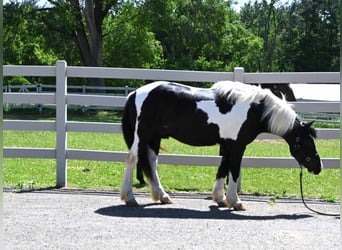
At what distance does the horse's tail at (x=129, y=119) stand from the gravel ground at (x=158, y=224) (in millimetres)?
772

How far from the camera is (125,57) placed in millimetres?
34875

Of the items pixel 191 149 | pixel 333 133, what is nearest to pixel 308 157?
pixel 333 133

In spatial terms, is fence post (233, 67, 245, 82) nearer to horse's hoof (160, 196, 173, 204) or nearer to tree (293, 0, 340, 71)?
horse's hoof (160, 196, 173, 204)

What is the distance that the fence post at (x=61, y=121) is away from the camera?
7988 mm

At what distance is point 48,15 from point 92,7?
8.35 ft

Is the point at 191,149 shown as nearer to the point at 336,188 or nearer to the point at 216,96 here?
the point at 336,188

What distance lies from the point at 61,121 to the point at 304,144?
3.25 meters

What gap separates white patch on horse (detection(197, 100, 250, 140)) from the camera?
6742 mm

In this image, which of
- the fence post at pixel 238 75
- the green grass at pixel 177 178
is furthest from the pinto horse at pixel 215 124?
the green grass at pixel 177 178

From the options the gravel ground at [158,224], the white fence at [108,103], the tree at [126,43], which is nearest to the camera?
the gravel ground at [158,224]

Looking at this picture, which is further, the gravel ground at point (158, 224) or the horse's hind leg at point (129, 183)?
the horse's hind leg at point (129, 183)

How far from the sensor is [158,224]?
573 centimetres

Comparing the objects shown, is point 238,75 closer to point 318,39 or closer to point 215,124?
point 215,124

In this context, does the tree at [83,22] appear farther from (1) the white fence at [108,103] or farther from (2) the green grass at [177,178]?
(1) the white fence at [108,103]
